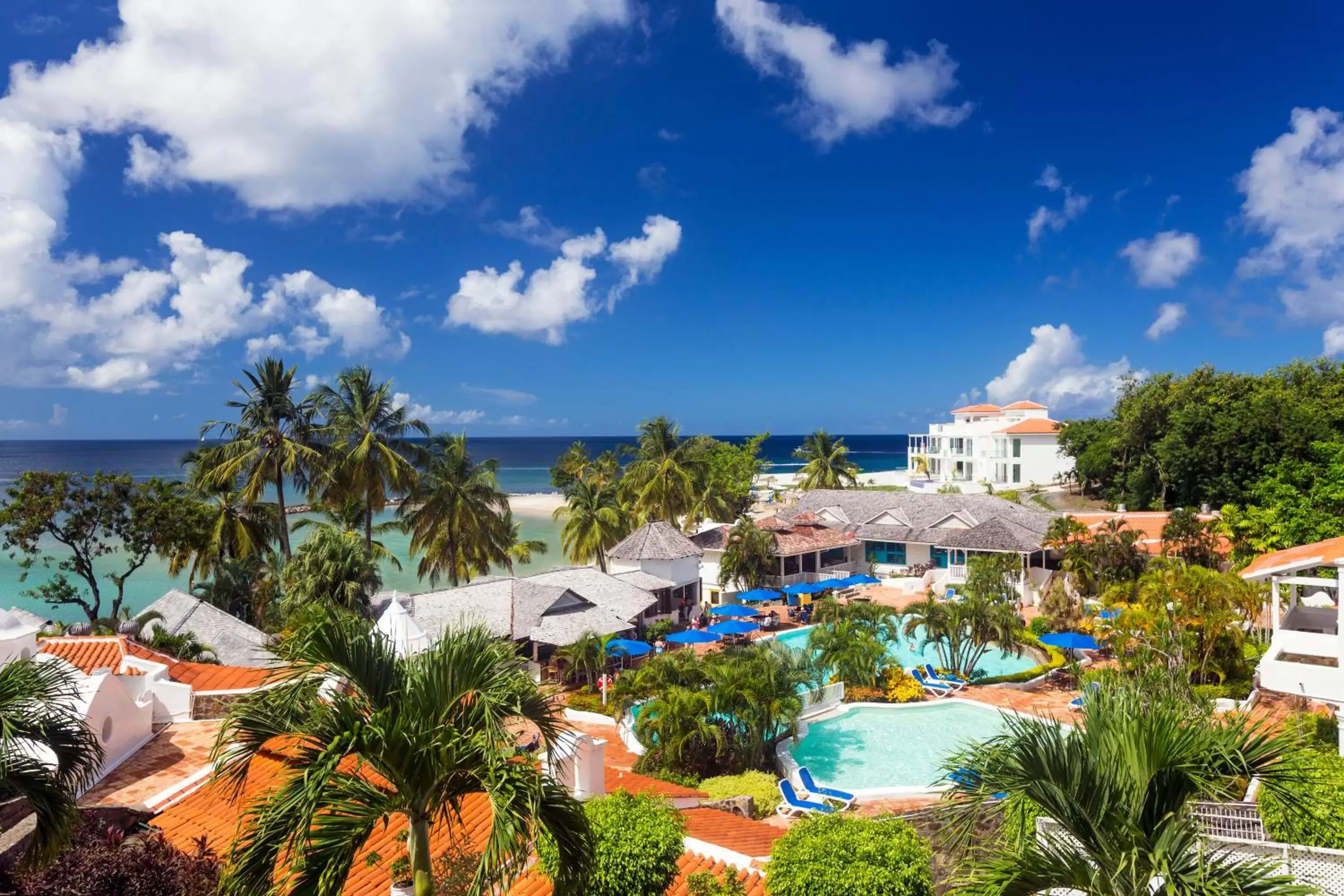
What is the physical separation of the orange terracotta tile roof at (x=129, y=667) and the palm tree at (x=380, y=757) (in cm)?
1009

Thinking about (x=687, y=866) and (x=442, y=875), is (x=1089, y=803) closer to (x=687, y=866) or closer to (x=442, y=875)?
(x=442, y=875)

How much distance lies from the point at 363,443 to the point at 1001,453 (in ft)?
182

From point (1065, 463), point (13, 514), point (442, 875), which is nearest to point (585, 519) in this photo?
point (13, 514)

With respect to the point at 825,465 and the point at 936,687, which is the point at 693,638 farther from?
the point at 825,465

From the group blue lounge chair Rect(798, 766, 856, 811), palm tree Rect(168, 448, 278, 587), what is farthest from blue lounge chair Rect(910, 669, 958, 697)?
palm tree Rect(168, 448, 278, 587)

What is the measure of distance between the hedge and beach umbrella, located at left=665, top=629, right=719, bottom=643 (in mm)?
7830

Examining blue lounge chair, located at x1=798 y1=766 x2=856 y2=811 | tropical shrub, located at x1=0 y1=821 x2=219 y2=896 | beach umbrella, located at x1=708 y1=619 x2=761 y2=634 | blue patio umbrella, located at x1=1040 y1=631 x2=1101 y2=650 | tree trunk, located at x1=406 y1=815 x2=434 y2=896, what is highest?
tree trunk, located at x1=406 y1=815 x2=434 y2=896

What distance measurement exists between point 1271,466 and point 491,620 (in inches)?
1244

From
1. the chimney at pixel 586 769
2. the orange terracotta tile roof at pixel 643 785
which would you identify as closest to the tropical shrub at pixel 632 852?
the chimney at pixel 586 769

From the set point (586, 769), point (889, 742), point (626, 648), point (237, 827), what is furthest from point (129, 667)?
point (889, 742)

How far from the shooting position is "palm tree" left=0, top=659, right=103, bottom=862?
20.1ft

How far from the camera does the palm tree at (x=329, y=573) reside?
2192 centimetres

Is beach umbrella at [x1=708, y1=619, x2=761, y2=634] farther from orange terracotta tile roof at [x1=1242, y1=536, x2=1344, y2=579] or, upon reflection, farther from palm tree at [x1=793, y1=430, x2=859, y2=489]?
palm tree at [x1=793, y1=430, x2=859, y2=489]

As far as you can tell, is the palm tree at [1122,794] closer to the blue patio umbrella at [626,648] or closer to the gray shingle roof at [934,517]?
the blue patio umbrella at [626,648]
